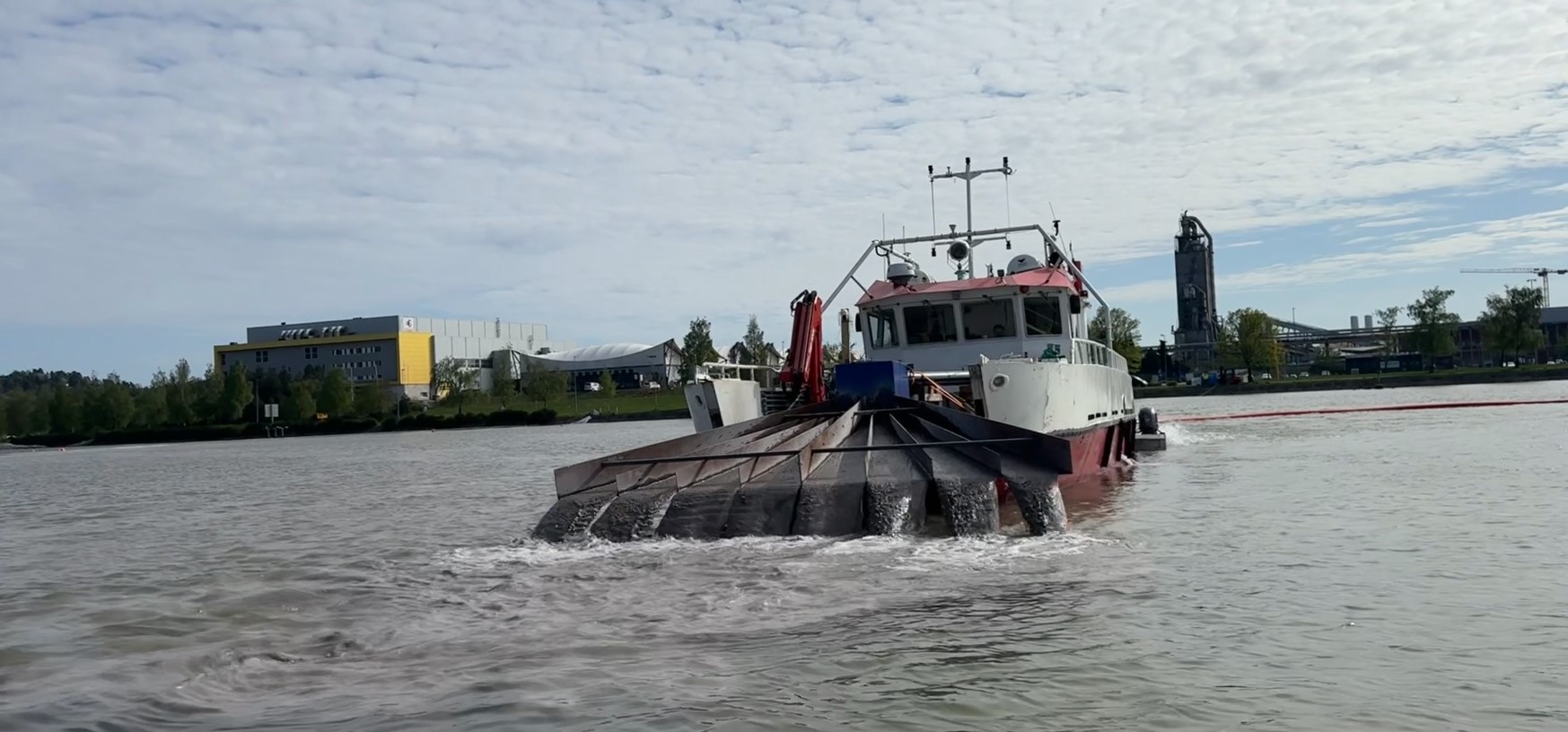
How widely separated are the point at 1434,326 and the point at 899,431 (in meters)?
106

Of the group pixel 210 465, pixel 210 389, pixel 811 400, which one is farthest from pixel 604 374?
pixel 811 400

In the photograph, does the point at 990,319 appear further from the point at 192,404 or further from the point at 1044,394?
the point at 192,404

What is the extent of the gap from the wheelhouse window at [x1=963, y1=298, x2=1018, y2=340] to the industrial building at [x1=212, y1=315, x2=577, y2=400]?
106350 millimetres

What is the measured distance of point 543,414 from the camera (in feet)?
286

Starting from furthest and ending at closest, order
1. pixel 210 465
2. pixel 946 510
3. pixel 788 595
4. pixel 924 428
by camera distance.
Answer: pixel 210 465 → pixel 924 428 → pixel 946 510 → pixel 788 595

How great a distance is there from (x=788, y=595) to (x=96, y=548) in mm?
11502

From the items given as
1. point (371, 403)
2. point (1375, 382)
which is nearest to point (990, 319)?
point (1375, 382)

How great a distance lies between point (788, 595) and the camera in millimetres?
9188

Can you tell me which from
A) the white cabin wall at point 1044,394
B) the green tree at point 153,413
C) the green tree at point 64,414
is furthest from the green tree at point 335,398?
the white cabin wall at point 1044,394

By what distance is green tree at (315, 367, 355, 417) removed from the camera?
336 ft

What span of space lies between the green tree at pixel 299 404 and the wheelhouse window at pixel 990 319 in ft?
299

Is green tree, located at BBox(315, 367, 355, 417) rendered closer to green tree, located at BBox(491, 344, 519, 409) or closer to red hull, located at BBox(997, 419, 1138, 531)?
green tree, located at BBox(491, 344, 519, 409)

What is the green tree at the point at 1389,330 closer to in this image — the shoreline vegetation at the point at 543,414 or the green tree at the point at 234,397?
the shoreline vegetation at the point at 543,414

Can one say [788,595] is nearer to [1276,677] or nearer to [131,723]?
[1276,677]
